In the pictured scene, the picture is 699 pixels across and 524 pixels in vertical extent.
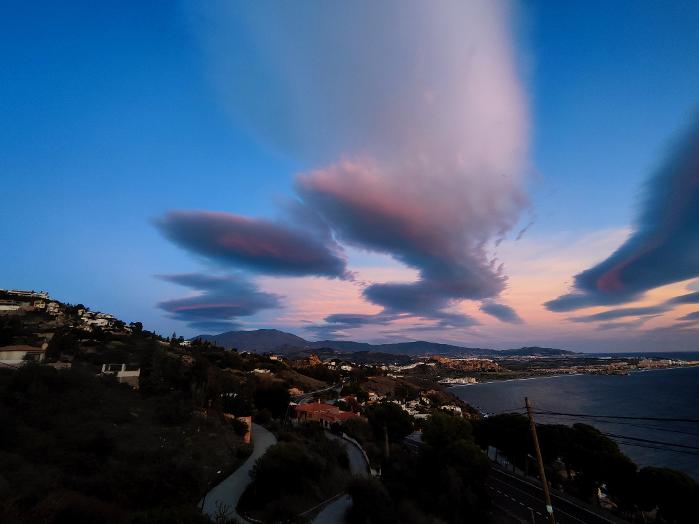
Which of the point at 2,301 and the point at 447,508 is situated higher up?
the point at 2,301

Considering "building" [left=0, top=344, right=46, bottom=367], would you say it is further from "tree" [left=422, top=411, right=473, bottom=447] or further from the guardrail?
"tree" [left=422, top=411, right=473, bottom=447]

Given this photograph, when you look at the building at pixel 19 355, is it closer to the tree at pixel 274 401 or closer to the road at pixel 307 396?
the tree at pixel 274 401

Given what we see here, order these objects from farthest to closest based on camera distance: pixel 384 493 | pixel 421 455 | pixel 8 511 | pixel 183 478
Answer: pixel 421 455, pixel 384 493, pixel 183 478, pixel 8 511

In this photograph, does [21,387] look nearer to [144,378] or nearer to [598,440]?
[144,378]

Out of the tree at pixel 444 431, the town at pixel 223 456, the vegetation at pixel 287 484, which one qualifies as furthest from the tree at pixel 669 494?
the vegetation at pixel 287 484

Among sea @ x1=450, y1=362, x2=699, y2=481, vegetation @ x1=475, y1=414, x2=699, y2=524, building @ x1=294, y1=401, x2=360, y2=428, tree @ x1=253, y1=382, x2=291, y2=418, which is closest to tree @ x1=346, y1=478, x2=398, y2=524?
vegetation @ x1=475, y1=414, x2=699, y2=524

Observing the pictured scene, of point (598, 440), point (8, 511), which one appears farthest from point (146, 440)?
point (598, 440)
